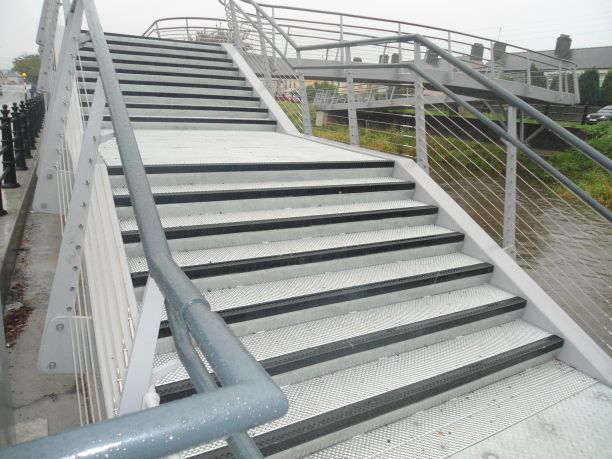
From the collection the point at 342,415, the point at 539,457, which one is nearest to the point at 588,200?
the point at 539,457

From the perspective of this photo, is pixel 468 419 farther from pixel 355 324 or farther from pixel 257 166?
pixel 257 166

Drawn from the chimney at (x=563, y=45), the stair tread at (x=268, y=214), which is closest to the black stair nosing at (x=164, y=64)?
the stair tread at (x=268, y=214)

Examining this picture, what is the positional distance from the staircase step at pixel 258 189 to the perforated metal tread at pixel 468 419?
1734mm

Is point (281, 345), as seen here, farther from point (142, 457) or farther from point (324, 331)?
point (142, 457)

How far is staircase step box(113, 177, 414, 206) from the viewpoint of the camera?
108 inches

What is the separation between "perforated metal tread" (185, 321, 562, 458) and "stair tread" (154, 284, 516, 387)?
176 mm

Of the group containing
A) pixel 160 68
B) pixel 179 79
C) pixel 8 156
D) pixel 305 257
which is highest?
pixel 160 68

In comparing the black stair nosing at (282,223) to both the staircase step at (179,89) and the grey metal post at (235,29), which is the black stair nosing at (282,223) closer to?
the staircase step at (179,89)

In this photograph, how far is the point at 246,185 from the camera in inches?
127

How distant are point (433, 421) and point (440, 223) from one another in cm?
179

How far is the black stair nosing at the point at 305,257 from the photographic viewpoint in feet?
7.66

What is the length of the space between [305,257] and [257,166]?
40.5 inches

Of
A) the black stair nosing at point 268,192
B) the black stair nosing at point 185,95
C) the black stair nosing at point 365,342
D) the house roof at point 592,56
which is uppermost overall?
the house roof at point 592,56

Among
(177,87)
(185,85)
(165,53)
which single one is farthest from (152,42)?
(177,87)
